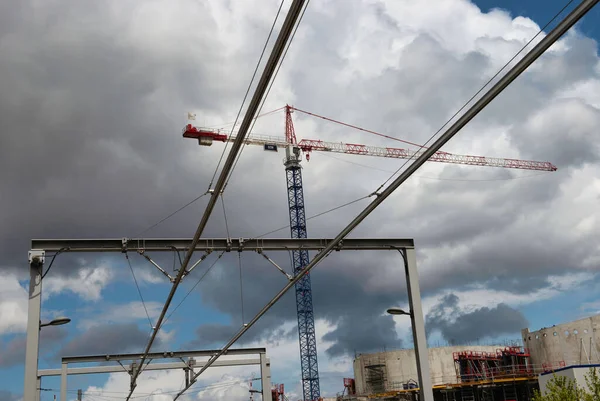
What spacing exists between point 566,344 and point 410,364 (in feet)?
62.9

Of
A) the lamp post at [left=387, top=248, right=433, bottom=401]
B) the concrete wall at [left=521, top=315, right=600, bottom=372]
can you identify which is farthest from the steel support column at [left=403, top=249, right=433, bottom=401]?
the concrete wall at [left=521, top=315, right=600, bottom=372]

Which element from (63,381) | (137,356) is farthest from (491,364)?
(63,381)

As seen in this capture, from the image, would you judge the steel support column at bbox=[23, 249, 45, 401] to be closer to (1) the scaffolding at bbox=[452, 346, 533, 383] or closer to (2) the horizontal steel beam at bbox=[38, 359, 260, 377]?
(2) the horizontal steel beam at bbox=[38, 359, 260, 377]

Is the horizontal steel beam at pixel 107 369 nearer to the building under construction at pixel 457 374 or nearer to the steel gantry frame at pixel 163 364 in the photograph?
the steel gantry frame at pixel 163 364

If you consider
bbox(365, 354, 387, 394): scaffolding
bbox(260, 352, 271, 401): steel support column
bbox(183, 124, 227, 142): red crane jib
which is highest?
bbox(183, 124, 227, 142): red crane jib

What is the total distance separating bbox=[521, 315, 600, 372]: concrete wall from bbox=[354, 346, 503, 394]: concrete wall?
20.9ft

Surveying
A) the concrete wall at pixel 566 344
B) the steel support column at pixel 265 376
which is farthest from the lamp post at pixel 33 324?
the concrete wall at pixel 566 344

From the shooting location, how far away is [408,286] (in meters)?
28.7

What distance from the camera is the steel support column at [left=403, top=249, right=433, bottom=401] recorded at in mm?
27438

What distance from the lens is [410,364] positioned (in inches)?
3371

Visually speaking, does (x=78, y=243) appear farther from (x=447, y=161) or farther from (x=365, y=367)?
(x=447, y=161)

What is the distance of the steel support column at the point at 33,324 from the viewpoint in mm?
23766

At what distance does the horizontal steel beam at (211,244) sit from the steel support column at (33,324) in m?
0.69

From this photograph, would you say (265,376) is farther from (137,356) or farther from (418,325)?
(418,325)
